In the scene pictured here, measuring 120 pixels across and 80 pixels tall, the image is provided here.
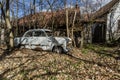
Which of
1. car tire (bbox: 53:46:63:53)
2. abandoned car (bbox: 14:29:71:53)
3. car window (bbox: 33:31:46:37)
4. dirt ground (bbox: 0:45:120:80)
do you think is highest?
car window (bbox: 33:31:46:37)

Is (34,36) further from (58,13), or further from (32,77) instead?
(58,13)

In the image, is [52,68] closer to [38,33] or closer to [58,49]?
[58,49]

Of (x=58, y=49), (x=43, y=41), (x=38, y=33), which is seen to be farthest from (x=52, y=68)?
(x=38, y=33)

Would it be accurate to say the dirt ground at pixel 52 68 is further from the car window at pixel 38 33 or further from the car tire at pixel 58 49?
the car window at pixel 38 33

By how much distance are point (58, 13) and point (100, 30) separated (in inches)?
243

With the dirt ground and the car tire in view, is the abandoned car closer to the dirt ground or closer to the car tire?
the car tire

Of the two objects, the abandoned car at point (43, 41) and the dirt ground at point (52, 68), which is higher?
the abandoned car at point (43, 41)

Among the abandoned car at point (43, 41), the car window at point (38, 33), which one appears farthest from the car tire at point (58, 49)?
the car window at point (38, 33)

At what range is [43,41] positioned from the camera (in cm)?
1511

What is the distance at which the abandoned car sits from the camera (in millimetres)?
14852

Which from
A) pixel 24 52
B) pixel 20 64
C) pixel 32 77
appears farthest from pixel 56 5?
pixel 32 77

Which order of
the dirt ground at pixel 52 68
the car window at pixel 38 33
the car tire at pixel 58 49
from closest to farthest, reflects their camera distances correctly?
the dirt ground at pixel 52 68, the car tire at pixel 58 49, the car window at pixel 38 33

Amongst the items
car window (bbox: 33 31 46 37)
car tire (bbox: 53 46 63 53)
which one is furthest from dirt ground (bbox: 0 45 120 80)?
car window (bbox: 33 31 46 37)

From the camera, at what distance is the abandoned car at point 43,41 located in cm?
1485
